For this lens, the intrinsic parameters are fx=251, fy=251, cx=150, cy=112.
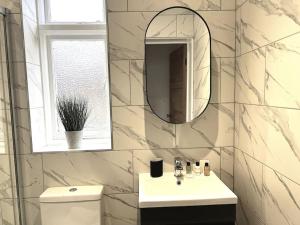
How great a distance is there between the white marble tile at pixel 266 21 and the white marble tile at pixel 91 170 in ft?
3.43

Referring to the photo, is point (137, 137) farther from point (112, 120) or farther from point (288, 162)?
point (288, 162)

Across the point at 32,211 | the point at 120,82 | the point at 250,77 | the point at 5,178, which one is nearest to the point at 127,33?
the point at 120,82

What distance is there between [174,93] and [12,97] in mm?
1063

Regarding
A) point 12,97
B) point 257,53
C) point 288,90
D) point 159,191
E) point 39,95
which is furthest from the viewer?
point 39,95

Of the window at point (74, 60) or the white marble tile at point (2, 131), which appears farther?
the window at point (74, 60)

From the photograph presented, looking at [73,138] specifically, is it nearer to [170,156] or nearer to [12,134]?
[12,134]

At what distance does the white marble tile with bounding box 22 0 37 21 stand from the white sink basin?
1.34 metres

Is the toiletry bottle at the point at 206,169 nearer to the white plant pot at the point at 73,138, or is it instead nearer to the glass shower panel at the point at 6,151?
the white plant pot at the point at 73,138

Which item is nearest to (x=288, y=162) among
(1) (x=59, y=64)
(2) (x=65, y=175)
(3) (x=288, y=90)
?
(3) (x=288, y=90)

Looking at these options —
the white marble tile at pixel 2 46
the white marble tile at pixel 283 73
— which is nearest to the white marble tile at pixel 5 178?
the white marble tile at pixel 2 46

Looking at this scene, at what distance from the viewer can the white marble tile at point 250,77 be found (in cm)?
134

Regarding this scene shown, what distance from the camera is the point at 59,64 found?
1950mm

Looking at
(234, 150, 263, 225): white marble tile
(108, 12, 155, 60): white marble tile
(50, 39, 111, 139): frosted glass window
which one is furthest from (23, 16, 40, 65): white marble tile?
(234, 150, 263, 225): white marble tile

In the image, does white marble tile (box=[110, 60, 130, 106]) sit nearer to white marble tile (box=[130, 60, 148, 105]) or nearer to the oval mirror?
white marble tile (box=[130, 60, 148, 105])
